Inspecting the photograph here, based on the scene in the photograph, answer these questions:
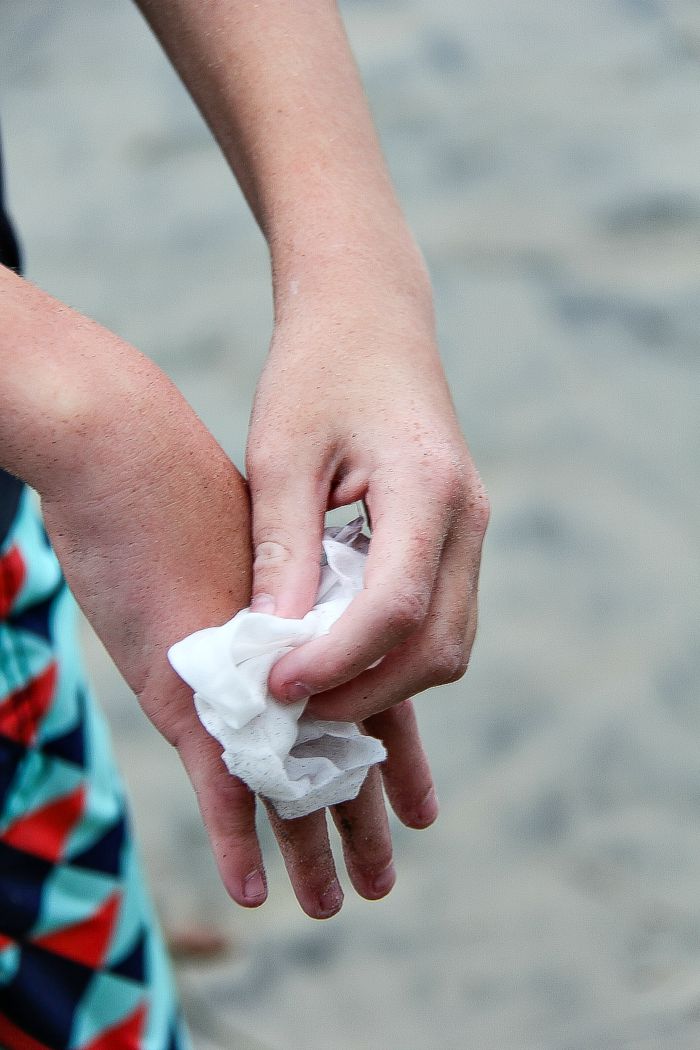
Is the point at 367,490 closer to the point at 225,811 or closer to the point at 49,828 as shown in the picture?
the point at 225,811

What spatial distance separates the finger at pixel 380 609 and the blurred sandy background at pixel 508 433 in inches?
39.6

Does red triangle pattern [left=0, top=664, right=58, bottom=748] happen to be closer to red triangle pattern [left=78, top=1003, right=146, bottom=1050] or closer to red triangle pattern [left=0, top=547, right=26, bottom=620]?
red triangle pattern [left=0, top=547, right=26, bottom=620]

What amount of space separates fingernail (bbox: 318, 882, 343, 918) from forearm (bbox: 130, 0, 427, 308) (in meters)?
0.38

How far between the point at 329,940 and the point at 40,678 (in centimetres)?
77

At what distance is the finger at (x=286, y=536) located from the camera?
70 cm

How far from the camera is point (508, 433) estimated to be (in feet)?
6.82

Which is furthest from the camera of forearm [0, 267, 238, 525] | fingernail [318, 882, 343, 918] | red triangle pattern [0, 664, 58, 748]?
red triangle pattern [0, 664, 58, 748]

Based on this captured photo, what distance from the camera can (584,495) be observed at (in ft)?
6.51

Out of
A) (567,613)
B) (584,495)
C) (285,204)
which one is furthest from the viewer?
(584,495)

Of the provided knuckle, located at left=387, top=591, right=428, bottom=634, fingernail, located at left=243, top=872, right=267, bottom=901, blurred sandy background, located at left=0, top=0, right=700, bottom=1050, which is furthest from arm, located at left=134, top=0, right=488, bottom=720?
blurred sandy background, located at left=0, top=0, right=700, bottom=1050

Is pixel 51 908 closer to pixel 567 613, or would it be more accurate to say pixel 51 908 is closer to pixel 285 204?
pixel 285 204

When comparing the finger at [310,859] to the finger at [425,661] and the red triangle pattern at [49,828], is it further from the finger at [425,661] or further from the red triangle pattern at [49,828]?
the red triangle pattern at [49,828]

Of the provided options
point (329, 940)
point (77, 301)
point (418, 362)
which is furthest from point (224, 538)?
point (77, 301)

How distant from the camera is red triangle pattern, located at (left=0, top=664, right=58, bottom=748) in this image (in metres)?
0.94
